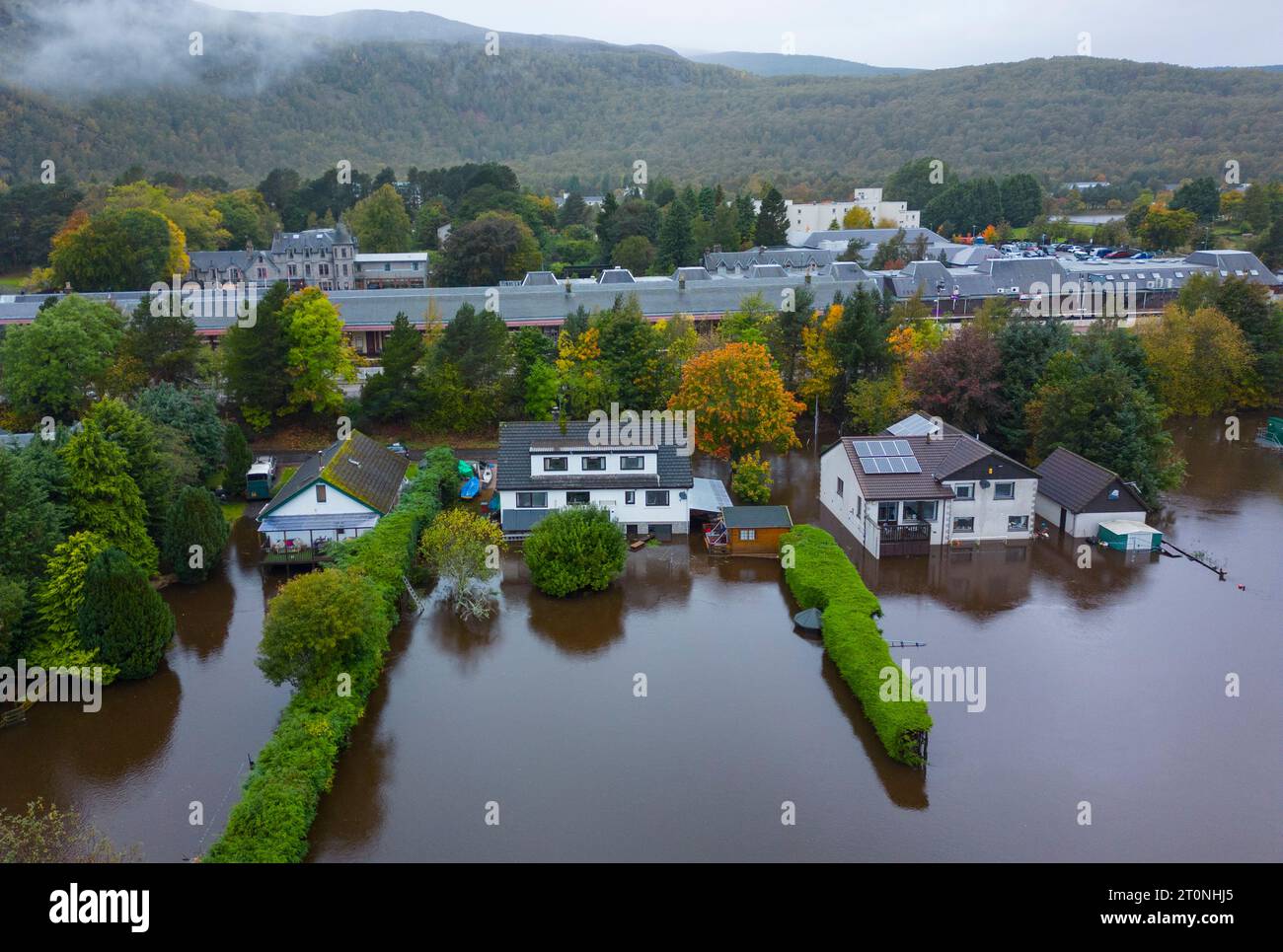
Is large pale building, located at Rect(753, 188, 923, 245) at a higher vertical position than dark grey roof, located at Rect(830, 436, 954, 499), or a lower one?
higher

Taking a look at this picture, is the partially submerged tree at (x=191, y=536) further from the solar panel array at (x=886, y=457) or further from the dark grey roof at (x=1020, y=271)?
the dark grey roof at (x=1020, y=271)

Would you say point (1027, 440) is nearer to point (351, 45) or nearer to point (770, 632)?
point (770, 632)

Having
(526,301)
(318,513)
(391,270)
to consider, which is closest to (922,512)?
(318,513)

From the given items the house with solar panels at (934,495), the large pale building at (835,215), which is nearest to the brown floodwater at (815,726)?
the house with solar panels at (934,495)

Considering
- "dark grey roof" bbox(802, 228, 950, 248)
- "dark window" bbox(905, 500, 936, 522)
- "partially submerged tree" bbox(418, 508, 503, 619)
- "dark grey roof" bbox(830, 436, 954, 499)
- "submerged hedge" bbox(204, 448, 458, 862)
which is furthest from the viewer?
"dark grey roof" bbox(802, 228, 950, 248)

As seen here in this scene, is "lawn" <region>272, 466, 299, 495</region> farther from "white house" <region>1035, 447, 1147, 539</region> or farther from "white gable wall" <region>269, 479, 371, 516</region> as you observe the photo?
"white house" <region>1035, 447, 1147, 539</region>

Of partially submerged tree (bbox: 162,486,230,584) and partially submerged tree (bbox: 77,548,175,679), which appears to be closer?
partially submerged tree (bbox: 77,548,175,679)

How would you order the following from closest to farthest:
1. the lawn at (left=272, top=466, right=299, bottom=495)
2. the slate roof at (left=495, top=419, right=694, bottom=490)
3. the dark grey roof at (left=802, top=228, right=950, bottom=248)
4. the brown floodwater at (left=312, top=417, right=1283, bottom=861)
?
the brown floodwater at (left=312, top=417, right=1283, bottom=861) < the slate roof at (left=495, top=419, right=694, bottom=490) < the lawn at (left=272, top=466, right=299, bottom=495) < the dark grey roof at (left=802, top=228, right=950, bottom=248)

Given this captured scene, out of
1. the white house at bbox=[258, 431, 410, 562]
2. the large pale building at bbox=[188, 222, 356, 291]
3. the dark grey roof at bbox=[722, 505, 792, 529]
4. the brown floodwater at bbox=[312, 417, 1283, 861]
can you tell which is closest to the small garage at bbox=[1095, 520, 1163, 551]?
→ the brown floodwater at bbox=[312, 417, 1283, 861]

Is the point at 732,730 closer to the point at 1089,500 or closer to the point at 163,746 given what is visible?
the point at 163,746
